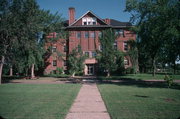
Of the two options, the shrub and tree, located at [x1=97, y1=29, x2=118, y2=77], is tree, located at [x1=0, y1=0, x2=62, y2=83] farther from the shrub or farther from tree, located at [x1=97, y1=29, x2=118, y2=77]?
the shrub

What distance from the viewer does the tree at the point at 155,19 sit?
19031 millimetres

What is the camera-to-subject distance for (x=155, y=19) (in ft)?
67.2

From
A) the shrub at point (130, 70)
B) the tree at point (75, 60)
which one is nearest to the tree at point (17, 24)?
the tree at point (75, 60)

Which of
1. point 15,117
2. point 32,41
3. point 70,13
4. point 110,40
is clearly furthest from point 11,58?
point 70,13

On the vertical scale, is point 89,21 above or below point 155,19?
above

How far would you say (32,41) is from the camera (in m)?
23.4

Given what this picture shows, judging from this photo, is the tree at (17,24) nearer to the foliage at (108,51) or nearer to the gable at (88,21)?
the foliage at (108,51)

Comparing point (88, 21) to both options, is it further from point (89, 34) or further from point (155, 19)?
point (155, 19)

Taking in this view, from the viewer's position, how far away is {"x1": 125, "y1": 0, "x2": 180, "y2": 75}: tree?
19.0 metres

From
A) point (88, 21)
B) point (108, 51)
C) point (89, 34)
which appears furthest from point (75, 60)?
point (88, 21)

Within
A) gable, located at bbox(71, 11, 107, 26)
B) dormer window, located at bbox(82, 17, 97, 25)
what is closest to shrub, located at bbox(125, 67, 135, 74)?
gable, located at bbox(71, 11, 107, 26)

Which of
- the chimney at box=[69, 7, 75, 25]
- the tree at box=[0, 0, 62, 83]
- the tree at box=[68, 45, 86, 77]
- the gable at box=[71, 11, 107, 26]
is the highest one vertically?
the chimney at box=[69, 7, 75, 25]

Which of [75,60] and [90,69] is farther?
[90,69]

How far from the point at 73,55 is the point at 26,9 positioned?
43.6ft
